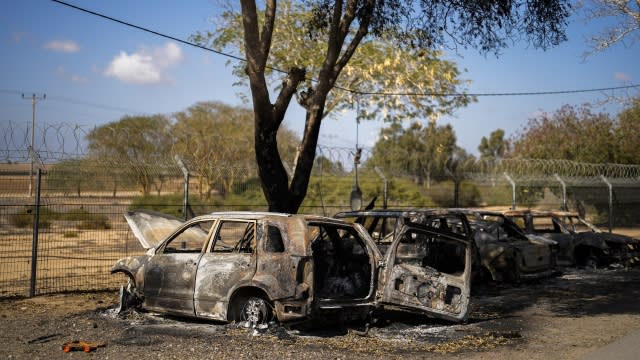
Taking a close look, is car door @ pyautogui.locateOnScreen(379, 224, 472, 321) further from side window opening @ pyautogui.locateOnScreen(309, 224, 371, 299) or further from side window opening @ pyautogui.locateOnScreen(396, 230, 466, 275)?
side window opening @ pyautogui.locateOnScreen(309, 224, 371, 299)

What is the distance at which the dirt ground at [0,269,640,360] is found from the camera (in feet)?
24.9

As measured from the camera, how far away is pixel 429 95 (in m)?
26.8

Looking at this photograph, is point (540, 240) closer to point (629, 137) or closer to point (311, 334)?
point (311, 334)

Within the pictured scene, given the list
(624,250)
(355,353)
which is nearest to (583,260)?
(624,250)

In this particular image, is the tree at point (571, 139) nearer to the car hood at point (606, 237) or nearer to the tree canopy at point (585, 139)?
the tree canopy at point (585, 139)

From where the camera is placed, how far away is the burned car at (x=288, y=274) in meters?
8.32

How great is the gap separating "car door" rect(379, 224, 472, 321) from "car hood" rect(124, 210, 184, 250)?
11.9 feet

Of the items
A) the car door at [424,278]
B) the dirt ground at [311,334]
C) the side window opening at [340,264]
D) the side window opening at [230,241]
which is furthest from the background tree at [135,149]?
the car door at [424,278]

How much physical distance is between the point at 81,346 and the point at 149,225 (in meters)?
3.77

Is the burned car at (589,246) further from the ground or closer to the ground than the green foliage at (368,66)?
closer to the ground

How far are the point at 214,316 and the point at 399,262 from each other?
2446mm

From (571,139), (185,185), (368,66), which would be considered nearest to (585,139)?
(571,139)

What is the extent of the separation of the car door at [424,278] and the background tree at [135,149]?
5479 millimetres

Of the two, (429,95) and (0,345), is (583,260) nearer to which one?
(429,95)
